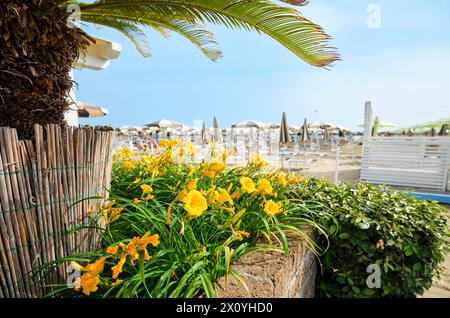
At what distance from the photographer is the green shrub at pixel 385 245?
182cm

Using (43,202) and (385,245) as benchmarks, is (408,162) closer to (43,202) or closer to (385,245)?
(385,245)

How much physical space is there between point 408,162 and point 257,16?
21.5 feet

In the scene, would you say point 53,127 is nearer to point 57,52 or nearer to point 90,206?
point 90,206

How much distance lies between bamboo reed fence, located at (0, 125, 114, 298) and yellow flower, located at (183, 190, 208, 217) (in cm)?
54

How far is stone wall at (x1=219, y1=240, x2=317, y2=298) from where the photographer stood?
120 centimetres

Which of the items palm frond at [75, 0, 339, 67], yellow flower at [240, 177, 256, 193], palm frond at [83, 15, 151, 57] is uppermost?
palm frond at [83, 15, 151, 57]

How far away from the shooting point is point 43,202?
126cm

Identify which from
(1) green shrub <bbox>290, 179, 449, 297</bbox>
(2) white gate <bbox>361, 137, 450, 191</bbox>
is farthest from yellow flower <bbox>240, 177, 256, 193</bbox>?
(2) white gate <bbox>361, 137, 450, 191</bbox>

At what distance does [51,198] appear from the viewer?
1286mm

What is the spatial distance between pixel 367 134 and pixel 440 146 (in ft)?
5.37

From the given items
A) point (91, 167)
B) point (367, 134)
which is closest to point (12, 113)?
point (91, 167)

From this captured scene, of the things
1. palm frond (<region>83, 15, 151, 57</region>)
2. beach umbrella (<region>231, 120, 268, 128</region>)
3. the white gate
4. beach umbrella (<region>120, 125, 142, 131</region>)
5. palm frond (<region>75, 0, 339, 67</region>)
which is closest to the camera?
palm frond (<region>75, 0, 339, 67</region>)

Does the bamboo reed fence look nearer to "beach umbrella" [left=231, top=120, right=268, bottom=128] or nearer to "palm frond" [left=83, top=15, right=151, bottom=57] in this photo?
"palm frond" [left=83, top=15, right=151, bottom=57]

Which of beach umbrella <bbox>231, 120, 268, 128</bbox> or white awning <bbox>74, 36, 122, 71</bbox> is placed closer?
white awning <bbox>74, 36, 122, 71</bbox>
